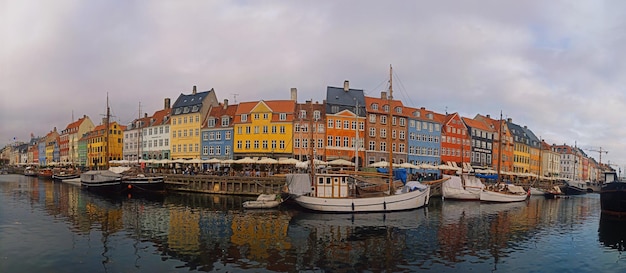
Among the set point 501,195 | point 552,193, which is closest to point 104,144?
point 501,195

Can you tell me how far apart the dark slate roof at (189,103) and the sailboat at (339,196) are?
148 feet

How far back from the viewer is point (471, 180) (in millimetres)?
55875

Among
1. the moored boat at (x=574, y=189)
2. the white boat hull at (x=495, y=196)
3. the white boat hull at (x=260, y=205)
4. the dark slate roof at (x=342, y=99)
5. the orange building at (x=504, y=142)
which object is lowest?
the moored boat at (x=574, y=189)

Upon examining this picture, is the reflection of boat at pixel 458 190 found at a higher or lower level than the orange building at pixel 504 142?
lower

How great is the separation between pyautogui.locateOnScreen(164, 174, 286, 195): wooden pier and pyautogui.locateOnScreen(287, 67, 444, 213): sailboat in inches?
440

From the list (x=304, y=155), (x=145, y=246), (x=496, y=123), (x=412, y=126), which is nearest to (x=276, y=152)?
(x=304, y=155)

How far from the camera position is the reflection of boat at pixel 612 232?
2699 cm

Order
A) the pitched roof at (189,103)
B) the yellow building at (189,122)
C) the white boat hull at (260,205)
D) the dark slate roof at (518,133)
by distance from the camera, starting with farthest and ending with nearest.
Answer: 1. the dark slate roof at (518,133)
2. the pitched roof at (189,103)
3. the yellow building at (189,122)
4. the white boat hull at (260,205)

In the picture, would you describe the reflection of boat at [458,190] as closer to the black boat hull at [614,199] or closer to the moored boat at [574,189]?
the black boat hull at [614,199]

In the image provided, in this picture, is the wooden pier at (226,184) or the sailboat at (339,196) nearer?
the sailboat at (339,196)

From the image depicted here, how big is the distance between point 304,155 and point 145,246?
45.6 metres

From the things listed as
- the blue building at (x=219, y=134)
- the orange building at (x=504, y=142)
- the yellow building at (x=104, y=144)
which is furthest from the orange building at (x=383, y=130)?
the yellow building at (x=104, y=144)

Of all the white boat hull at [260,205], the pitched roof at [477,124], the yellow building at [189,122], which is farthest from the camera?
the pitched roof at [477,124]

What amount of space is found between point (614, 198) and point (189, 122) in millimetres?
65419
